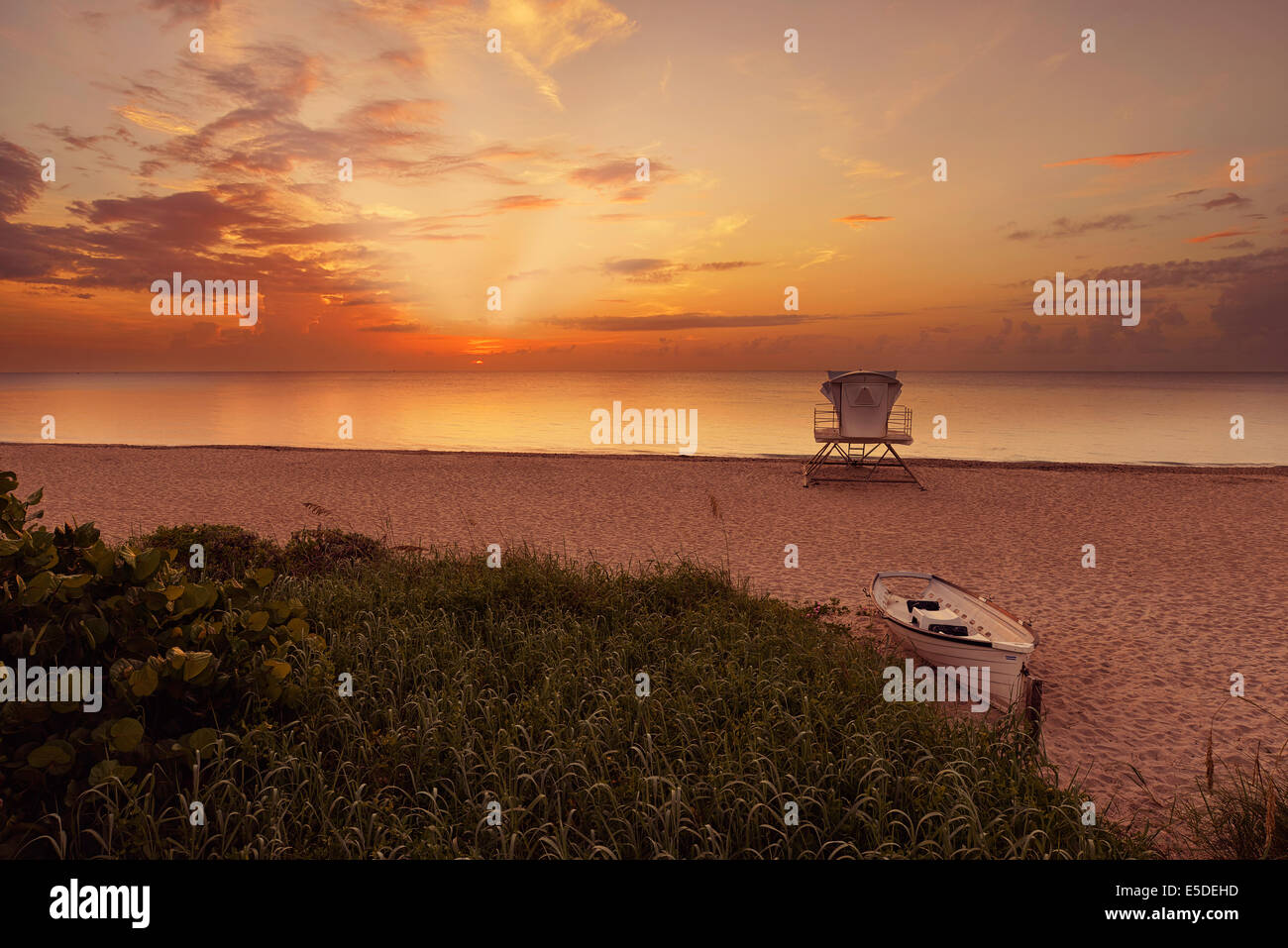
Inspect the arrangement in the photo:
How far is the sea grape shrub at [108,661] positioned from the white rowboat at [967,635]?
17.3 ft

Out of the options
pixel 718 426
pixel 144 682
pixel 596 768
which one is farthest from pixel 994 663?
pixel 718 426

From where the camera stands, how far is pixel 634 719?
14.6 feet

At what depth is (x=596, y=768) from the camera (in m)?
3.91

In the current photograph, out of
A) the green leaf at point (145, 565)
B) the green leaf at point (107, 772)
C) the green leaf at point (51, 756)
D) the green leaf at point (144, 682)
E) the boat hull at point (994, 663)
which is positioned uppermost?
the green leaf at point (145, 565)

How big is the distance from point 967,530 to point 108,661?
1362 cm

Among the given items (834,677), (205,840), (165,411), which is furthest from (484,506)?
(165,411)

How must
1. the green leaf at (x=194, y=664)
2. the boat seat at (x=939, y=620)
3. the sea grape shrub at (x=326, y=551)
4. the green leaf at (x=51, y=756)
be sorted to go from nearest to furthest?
the green leaf at (x=51, y=756)
the green leaf at (x=194, y=664)
the boat seat at (x=939, y=620)
the sea grape shrub at (x=326, y=551)

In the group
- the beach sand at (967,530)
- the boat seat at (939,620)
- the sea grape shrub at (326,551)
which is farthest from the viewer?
the sea grape shrub at (326,551)

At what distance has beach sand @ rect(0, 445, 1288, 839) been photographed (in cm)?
604

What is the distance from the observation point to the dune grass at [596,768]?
3199 millimetres

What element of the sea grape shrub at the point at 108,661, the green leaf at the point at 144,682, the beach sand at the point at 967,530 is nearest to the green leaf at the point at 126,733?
the sea grape shrub at the point at 108,661

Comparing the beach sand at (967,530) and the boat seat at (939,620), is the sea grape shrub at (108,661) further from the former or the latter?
the beach sand at (967,530)

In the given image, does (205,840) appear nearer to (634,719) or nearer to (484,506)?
(634,719)
